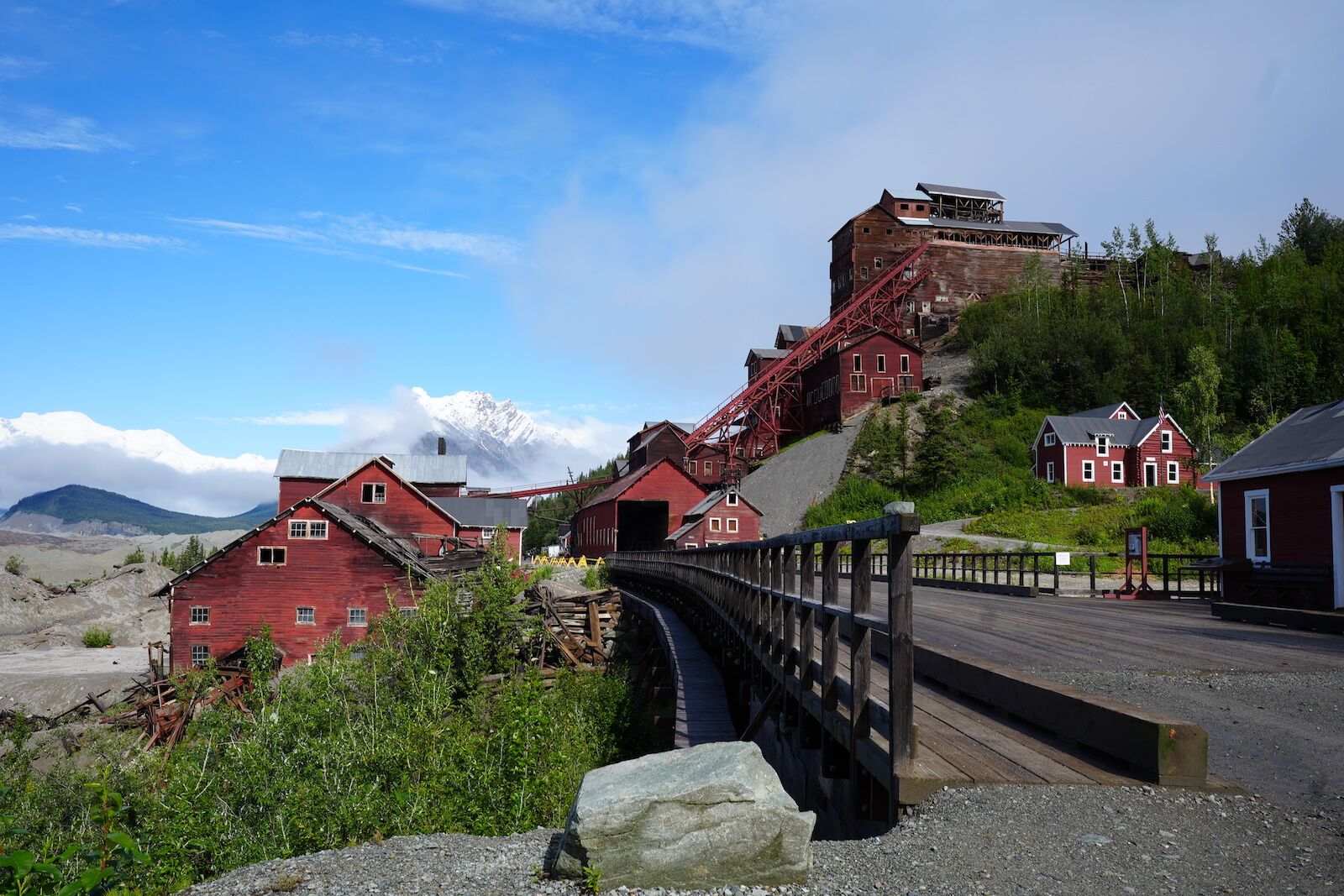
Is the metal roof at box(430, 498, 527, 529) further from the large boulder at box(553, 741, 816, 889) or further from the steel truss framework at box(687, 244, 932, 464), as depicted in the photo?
the large boulder at box(553, 741, 816, 889)

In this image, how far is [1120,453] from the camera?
61.1 meters

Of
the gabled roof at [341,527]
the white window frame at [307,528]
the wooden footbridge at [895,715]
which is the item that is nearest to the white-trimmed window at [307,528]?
the white window frame at [307,528]

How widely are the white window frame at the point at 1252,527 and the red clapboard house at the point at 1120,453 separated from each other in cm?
3720

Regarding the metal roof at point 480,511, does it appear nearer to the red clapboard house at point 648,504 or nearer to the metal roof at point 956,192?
the red clapboard house at point 648,504

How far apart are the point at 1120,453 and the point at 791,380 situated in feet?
109

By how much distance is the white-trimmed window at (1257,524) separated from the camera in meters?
23.5

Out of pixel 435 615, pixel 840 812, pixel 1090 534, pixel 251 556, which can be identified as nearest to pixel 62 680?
pixel 251 556

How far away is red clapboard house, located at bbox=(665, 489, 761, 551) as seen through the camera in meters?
58.4

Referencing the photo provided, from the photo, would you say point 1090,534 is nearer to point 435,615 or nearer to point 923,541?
point 923,541

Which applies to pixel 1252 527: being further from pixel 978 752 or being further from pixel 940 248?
pixel 940 248

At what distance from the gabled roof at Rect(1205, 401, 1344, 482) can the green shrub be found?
58390 mm

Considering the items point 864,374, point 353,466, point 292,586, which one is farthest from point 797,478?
point 292,586

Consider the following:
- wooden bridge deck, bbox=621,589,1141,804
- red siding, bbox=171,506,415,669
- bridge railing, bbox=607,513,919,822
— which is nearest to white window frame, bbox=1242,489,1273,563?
bridge railing, bbox=607,513,919,822

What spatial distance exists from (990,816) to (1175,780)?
1.25 meters
